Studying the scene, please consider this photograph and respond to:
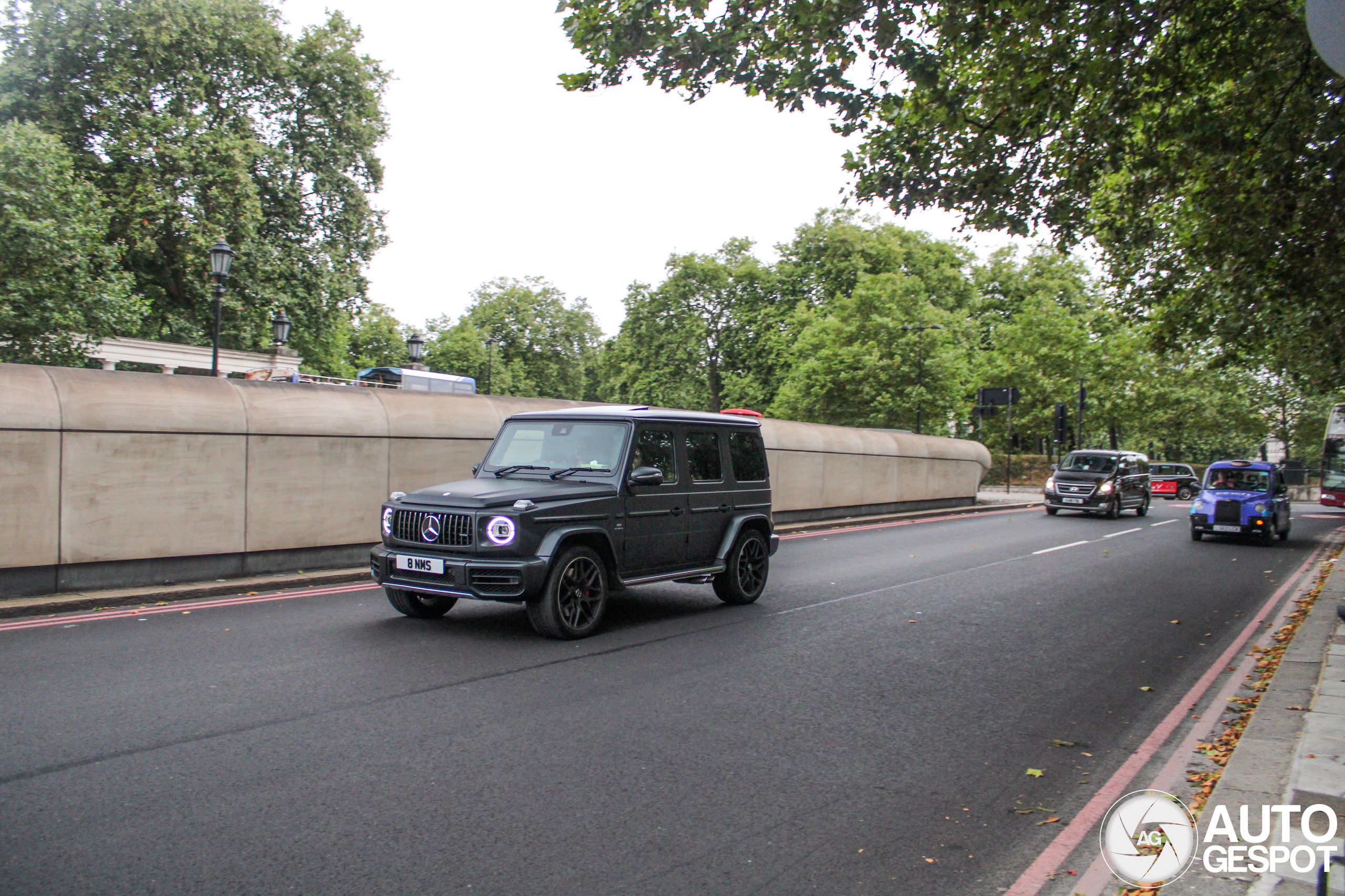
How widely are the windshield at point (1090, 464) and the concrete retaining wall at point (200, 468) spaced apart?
19813 millimetres

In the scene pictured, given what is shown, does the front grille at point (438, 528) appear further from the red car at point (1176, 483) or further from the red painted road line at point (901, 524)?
the red car at point (1176, 483)

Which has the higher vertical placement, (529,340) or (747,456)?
(529,340)

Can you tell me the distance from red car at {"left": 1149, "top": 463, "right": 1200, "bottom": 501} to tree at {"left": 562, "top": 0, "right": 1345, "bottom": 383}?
1304 inches

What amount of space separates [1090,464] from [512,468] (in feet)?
80.3

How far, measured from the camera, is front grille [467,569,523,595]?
24.0 feet

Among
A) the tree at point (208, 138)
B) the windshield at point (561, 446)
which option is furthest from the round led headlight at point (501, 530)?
the tree at point (208, 138)

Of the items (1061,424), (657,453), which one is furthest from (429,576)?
(1061,424)

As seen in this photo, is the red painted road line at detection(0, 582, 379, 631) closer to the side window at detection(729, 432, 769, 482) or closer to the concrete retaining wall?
the concrete retaining wall

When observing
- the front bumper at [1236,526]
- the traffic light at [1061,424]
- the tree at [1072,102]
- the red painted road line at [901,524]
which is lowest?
the red painted road line at [901,524]

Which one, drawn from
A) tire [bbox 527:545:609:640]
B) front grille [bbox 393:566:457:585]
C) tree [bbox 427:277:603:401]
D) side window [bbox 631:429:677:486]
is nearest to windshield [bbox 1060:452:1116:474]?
side window [bbox 631:429:677:486]

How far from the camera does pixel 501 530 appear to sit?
24.3 ft

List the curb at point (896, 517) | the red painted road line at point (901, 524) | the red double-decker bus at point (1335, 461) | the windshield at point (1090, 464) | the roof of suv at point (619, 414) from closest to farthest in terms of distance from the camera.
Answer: the roof of suv at point (619, 414) → the red painted road line at point (901, 524) → the curb at point (896, 517) → the windshield at point (1090, 464) → the red double-decker bus at point (1335, 461)

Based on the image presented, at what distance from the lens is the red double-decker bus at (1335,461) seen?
109 ft

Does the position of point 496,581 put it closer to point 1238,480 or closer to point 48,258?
point 1238,480
